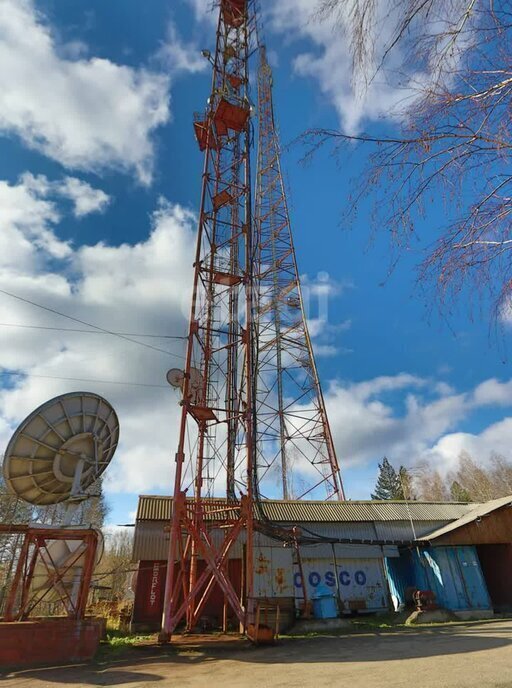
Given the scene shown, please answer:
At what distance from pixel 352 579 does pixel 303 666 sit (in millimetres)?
11465

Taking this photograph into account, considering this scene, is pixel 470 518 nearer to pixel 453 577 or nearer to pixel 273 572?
pixel 453 577

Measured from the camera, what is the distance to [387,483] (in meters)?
63.4

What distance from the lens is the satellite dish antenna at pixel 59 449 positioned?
12.0 m

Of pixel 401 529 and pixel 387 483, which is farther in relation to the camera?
pixel 387 483

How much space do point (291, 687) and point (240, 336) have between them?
11.5 metres

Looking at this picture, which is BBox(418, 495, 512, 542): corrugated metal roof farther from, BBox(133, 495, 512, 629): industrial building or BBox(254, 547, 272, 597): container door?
BBox(254, 547, 272, 597): container door

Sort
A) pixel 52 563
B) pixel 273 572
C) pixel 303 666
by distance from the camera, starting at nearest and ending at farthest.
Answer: pixel 303 666
pixel 52 563
pixel 273 572

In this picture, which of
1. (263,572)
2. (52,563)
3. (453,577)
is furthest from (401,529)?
(52,563)

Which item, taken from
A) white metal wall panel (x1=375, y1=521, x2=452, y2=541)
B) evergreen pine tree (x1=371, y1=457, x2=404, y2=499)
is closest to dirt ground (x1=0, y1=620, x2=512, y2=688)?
white metal wall panel (x1=375, y1=521, x2=452, y2=541)

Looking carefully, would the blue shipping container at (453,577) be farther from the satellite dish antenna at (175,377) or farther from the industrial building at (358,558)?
the satellite dish antenna at (175,377)

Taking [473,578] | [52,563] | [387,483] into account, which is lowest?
[473,578]

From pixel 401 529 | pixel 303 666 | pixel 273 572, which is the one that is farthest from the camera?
pixel 401 529

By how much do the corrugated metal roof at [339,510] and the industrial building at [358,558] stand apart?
0.17ft

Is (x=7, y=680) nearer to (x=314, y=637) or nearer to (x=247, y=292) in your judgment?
(x=314, y=637)
